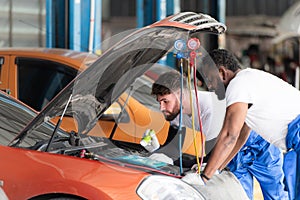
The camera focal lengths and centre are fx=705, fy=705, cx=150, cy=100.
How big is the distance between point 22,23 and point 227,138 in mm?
6084

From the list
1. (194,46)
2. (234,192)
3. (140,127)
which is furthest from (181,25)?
(140,127)

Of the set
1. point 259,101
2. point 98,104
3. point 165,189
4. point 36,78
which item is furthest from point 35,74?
point 165,189

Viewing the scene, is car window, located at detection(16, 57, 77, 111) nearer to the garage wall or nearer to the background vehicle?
the background vehicle

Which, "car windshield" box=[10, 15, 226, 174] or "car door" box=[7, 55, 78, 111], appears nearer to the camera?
"car windshield" box=[10, 15, 226, 174]

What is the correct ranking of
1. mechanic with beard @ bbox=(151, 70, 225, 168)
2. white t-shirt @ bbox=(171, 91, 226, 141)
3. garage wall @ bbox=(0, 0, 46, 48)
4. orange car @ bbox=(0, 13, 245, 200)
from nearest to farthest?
orange car @ bbox=(0, 13, 245, 200)
mechanic with beard @ bbox=(151, 70, 225, 168)
white t-shirt @ bbox=(171, 91, 226, 141)
garage wall @ bbox=(0, 0, 46, 48)

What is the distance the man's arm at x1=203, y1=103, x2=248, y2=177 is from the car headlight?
0.24 metres

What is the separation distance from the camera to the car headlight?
3908mm

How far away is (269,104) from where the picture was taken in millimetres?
4578

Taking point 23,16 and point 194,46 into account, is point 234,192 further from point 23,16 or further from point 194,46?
point 23,16

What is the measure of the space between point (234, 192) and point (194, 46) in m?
0.98

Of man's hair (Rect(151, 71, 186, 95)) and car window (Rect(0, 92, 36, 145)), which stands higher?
man's hair (Rect(151, 71, 186, 95))

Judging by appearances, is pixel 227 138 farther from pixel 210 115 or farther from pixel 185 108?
pixel 210 115

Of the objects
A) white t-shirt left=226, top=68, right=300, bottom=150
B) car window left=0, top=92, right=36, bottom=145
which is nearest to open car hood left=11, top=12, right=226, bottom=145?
car window left=0, top=92, right=36, bottom=145

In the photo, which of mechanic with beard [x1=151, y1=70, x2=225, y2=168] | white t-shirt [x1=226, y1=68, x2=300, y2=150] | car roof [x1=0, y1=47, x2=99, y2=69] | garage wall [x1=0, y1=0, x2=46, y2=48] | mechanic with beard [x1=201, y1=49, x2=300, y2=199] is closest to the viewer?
mechanic with beard [x1=201, y1=49, x2=300, y2=199]
